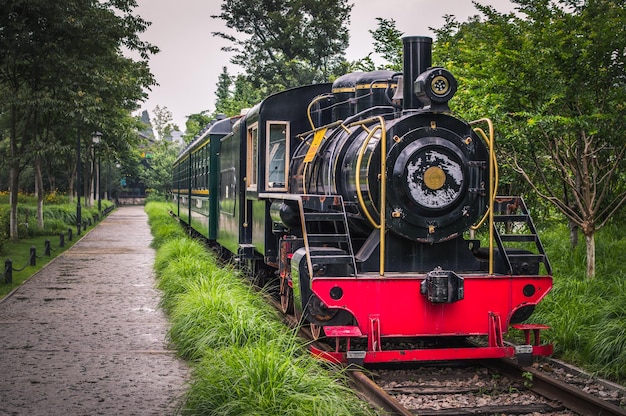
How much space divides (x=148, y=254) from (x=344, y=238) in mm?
12920

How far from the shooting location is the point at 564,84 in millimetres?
9844

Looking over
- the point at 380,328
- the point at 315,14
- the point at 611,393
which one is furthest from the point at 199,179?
the point at 315,14

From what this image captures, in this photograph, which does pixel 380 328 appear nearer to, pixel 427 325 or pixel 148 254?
pixel 427 325

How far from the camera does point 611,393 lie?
6.55 metres

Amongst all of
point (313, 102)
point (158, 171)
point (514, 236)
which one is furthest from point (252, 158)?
point (158, 171)

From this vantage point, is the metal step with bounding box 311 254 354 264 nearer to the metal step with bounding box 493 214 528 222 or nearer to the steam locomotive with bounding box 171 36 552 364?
the steam locomotive with bounding box 171 36 552 364

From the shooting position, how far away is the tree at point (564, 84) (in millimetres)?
9492

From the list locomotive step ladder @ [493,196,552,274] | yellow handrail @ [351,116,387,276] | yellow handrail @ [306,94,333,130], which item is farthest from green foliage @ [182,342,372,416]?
yellow handrail @ [306,94,333,130]

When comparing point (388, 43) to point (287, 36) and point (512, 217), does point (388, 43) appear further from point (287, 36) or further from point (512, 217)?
point (287, 36)

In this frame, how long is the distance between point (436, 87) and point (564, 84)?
127 inches

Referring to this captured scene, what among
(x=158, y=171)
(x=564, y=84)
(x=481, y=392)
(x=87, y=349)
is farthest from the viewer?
(x=158, y=171)

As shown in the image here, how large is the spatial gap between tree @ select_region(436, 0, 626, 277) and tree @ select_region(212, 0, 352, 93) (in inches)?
1085

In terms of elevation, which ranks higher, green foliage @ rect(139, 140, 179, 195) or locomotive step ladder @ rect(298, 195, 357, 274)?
green foliage @ rect(139, 140, 179, 195)

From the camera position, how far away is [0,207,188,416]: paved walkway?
609 centimetres
